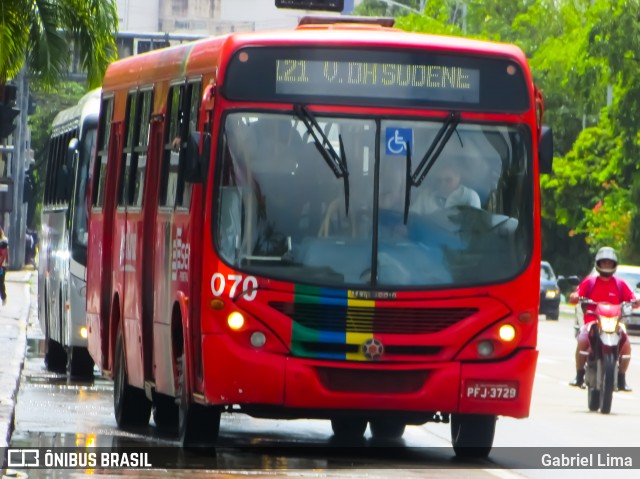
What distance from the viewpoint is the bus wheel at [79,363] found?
72.6ft

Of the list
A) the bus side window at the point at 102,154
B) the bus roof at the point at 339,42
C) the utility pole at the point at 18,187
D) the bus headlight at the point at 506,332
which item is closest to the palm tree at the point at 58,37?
the bus side window at the point at 102,154

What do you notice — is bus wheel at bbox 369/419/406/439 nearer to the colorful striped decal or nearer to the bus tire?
the colorful striped decal

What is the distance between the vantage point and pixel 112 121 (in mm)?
17281

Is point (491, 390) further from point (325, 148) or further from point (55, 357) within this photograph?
point (55, 357)

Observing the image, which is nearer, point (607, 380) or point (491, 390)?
point (491, 390)

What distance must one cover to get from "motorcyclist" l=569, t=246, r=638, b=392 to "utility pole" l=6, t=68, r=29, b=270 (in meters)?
47.1

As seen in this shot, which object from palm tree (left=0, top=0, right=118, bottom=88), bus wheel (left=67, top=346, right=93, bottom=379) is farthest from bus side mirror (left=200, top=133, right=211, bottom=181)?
palm tree (left=0, top=0, right=118, bottom=88)

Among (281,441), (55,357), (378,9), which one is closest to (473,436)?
(281,441)

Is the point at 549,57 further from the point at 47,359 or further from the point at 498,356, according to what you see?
the point at 498,356

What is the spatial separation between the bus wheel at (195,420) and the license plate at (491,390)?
1744mm

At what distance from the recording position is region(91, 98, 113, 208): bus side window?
1755cm

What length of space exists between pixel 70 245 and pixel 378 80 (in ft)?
30.0

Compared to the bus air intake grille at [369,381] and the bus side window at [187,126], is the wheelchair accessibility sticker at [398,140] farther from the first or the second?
the bus air intake grille at [369,381]

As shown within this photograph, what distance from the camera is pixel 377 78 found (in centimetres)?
1298
